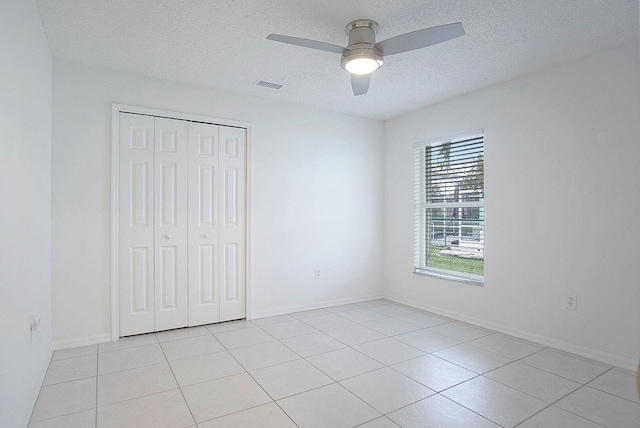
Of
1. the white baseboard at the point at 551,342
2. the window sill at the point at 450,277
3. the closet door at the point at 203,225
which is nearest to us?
the white baseboard at the point at 551,342

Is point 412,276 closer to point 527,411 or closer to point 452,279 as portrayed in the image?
point 452,279

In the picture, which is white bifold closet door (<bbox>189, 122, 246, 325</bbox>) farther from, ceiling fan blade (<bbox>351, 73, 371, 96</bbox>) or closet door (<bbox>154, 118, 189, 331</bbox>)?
ceiling fan blade (<bbox>351, 73, 371, 96</bbox>)

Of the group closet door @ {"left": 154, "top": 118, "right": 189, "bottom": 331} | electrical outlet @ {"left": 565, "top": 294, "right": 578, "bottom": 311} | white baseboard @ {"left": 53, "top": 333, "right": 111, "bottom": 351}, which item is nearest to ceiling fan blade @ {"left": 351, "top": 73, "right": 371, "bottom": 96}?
closet door @ {"left": 154, "top": 118, "right": 189, "bottom": 331}

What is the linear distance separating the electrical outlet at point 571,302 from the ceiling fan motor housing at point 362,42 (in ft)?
8.42

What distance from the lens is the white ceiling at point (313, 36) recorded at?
2.32m

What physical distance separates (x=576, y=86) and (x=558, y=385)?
241 centimetres

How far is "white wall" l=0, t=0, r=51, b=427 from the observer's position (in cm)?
165

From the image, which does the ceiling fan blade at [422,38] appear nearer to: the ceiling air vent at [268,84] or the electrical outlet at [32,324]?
the ceiling air vent at [268,84]

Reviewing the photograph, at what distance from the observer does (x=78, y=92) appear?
3182 mm

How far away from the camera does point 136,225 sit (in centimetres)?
343

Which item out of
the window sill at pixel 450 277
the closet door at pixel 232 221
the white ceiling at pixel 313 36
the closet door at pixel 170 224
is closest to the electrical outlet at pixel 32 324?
the closet door at pixel 170 224

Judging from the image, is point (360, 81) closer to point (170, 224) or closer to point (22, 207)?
point (170, 224)

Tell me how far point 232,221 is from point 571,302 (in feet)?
10.9

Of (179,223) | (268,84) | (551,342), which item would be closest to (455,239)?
(551,342)
